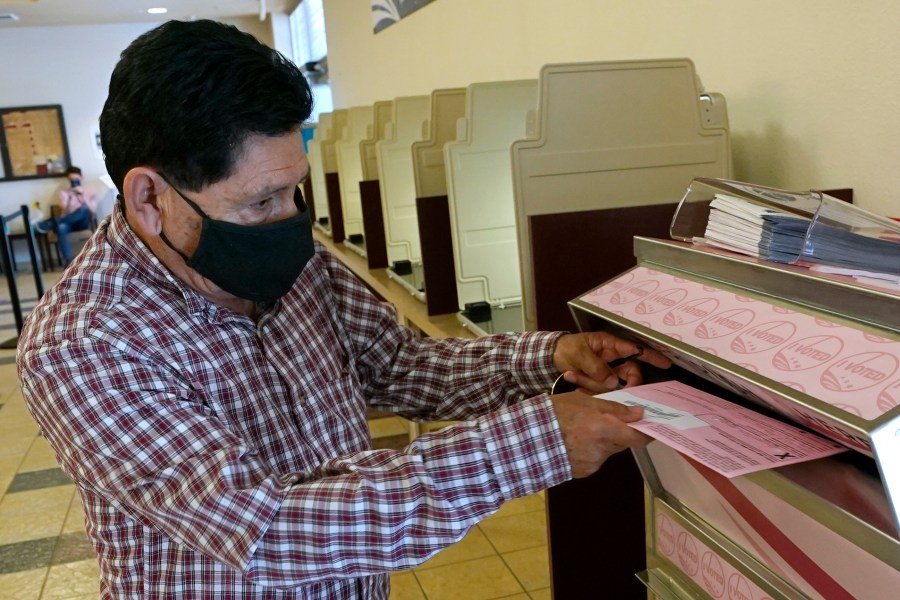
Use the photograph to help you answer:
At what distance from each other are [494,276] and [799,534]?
163 cm

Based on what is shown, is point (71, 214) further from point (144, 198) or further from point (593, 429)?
point (593, 429)

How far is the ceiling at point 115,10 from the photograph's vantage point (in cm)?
932

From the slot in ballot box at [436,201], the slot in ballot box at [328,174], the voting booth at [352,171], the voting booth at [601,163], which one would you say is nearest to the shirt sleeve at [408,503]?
the voting booth at [601,163]

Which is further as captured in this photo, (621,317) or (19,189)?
(19,189)

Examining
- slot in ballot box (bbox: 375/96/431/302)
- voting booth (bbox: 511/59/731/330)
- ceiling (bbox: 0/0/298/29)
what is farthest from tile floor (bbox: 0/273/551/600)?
ceiling (bbox: 0/0/298/29)

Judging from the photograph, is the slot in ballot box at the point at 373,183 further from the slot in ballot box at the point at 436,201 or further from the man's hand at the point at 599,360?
the man's hand at the point at 599,360

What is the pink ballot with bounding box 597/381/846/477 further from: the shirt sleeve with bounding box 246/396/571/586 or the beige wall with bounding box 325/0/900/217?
the beige wall with bounding box 325/0/900/217

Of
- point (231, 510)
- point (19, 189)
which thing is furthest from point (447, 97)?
point (19, 189)

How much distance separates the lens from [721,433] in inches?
35.7

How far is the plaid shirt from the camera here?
0.97m

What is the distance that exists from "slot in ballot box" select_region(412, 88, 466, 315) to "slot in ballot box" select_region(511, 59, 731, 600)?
0.91 m

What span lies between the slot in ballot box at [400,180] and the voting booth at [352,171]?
91 cm

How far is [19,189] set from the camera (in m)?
11.3

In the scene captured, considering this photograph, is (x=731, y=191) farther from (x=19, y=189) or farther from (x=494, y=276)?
(x=19, y=189)
